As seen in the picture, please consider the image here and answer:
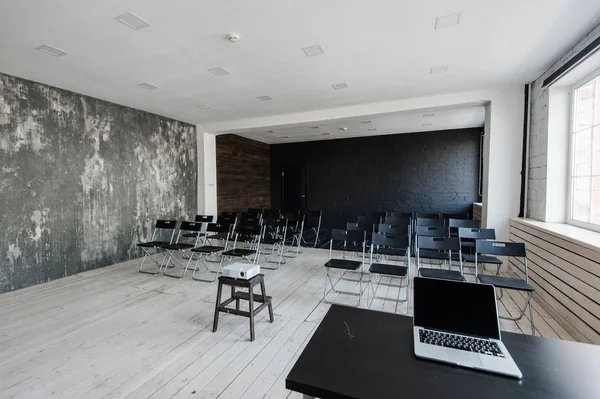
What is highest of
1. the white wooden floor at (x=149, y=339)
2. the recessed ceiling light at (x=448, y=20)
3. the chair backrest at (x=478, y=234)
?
the recessed ceiling light at (x=448, y=20)

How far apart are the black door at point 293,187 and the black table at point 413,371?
326 inches

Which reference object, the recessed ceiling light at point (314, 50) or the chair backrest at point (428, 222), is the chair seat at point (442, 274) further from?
the recessed ceiling light at point (314, 50)

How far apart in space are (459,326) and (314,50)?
3.02 meters

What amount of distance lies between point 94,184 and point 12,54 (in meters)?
2.06

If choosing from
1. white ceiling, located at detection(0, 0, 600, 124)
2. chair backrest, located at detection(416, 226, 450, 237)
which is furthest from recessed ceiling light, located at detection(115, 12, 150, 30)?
chair backrest, located at detection(416, 226, 450, 237)

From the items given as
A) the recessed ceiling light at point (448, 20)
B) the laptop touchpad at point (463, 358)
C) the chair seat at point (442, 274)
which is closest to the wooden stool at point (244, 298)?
the chair seat at point (442, 274)

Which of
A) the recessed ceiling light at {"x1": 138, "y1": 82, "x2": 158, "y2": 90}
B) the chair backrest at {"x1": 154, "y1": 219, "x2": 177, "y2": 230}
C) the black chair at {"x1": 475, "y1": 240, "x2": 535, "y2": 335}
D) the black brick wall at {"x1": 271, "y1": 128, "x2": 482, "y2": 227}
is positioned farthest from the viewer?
the black brick wall at {"x1": 271, "y1": 128, "x2": 482, "y2": 227}

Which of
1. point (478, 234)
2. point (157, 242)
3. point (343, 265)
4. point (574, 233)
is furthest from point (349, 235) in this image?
point (157, 242)

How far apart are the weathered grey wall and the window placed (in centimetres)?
651

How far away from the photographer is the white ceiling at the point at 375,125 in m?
5.93

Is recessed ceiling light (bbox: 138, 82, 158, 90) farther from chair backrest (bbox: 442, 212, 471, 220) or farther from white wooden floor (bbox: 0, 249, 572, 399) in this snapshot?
chair backrest (bbox: 442, 212, 471, 220)

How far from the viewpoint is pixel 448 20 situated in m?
2.71

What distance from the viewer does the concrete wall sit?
3.87m

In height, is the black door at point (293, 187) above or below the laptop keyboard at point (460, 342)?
above
